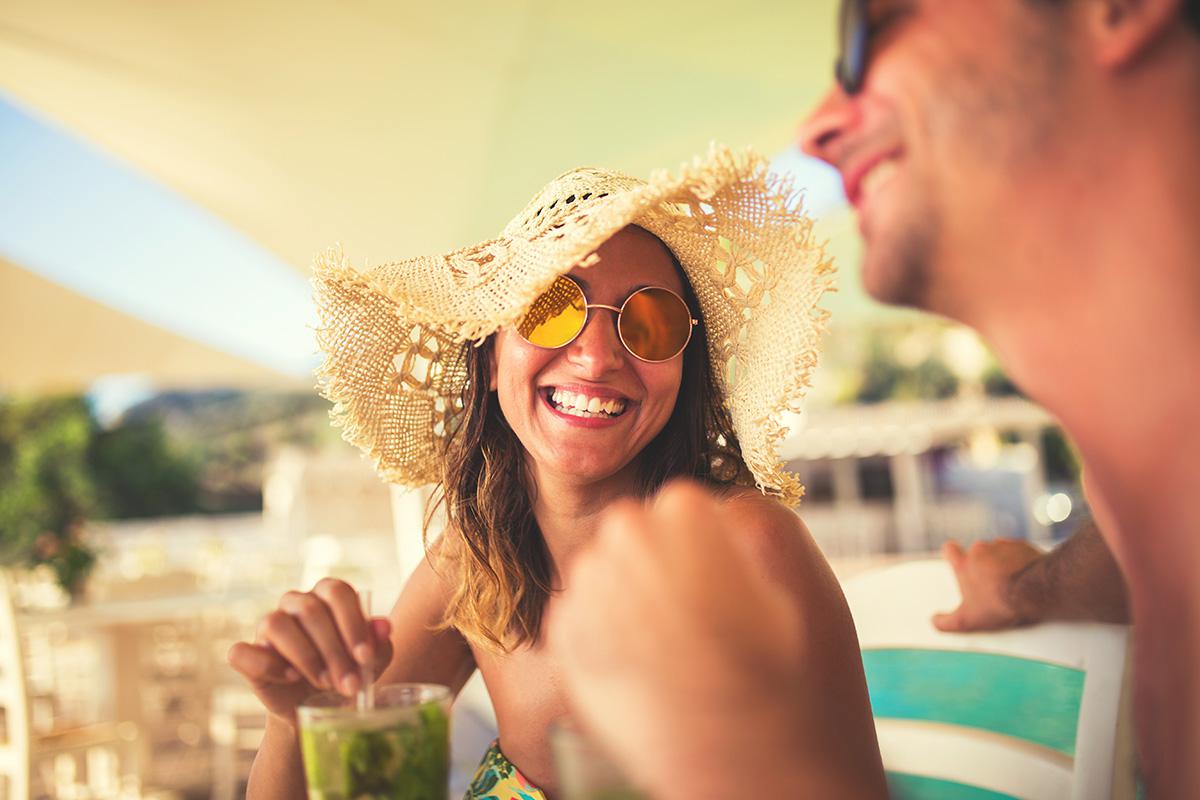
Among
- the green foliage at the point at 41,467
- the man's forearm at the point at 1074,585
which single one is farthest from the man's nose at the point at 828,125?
the green foliage at the point at 41,467

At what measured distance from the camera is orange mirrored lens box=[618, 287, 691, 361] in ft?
5.12

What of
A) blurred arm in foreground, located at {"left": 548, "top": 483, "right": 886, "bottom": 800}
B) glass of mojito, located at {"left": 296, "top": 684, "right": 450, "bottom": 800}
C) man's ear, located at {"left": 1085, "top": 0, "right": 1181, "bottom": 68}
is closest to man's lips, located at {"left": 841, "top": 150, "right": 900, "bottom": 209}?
man's ear, located at {"left": 1085, "top": 0, "right": 1181, "bottom": 68}

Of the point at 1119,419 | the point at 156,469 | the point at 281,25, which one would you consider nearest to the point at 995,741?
the point at 1119,419

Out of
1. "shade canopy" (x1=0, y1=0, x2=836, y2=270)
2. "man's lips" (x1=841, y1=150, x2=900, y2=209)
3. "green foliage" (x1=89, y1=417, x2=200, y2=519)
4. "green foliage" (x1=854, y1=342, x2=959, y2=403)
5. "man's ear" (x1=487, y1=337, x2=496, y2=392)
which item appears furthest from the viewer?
"green foliage" (x1=854, y1=342, x2=959, y2=403)

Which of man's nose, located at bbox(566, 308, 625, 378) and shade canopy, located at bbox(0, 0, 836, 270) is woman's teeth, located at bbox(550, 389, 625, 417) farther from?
shade canopy, located at bbox(0, 0, 836, 270)

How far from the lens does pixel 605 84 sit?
19.4 ft

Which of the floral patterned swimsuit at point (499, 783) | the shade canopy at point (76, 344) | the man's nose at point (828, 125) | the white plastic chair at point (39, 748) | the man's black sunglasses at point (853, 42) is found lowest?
the white plastic chair at point (39, 748)

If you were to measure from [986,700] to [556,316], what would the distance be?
1021 millimetres

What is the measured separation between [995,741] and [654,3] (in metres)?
4.39

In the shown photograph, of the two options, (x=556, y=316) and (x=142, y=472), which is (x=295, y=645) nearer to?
(x=556, y=316)

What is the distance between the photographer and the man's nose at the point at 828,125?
68 centimetres

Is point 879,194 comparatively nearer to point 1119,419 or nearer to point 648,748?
point 1119,419

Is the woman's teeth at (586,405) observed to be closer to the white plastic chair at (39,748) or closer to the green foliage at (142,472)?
the white plastic chair at (39,748)

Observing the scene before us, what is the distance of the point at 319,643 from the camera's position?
1.03 meters
